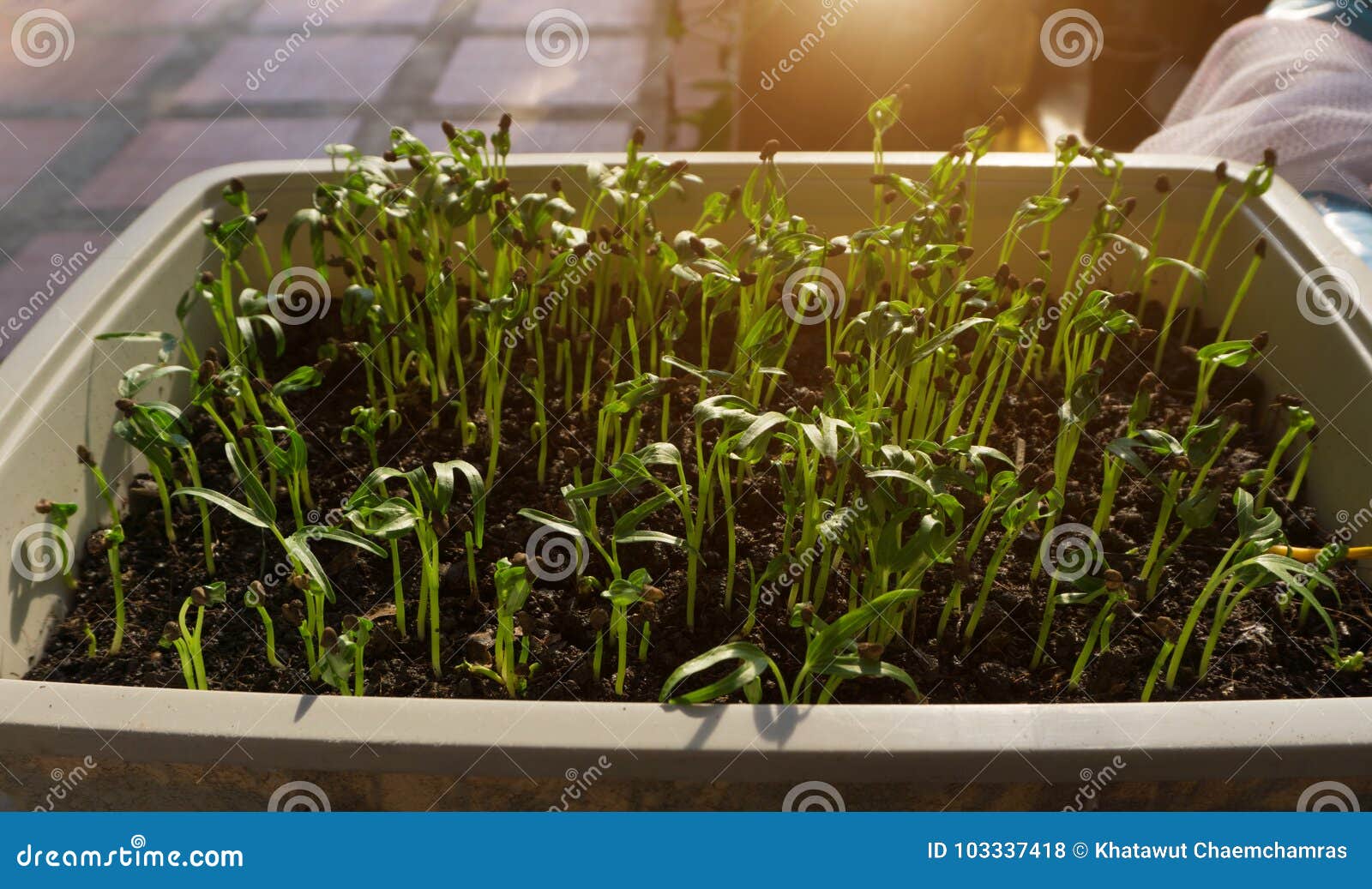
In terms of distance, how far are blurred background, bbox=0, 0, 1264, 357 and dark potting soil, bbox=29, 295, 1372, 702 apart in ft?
5.02

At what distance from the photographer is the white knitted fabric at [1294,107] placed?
76.2 inches

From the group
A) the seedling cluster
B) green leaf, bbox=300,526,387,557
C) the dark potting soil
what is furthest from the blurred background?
green leaf, bbox=300,526,387,557

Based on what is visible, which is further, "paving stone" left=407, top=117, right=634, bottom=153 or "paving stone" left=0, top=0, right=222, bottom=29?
"paving stone" left=0, top=0, right=222, bottom=29

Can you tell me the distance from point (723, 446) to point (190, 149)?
2679mm

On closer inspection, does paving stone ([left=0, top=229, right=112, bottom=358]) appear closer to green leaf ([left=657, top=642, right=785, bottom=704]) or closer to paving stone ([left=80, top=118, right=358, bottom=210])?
paving stone ([left=80, top=118, right=358, bottom=210])

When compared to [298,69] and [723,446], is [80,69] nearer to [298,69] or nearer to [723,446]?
[298,69]

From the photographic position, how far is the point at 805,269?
127 cm

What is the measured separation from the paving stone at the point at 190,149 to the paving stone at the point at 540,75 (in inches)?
16.4

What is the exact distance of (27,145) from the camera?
321 centimetres

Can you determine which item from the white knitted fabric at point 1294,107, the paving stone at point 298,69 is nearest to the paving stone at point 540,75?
Answer: the paving stone at point 298,69

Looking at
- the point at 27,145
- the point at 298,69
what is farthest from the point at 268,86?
the point at 27,145

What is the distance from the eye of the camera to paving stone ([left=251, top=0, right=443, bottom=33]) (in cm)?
400

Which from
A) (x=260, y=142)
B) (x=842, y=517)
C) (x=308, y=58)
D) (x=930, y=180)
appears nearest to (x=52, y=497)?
(x=842, y=517)

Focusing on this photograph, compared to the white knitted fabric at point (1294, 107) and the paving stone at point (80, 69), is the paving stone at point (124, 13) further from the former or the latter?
the white knitted fabric at point (1294, 107)
